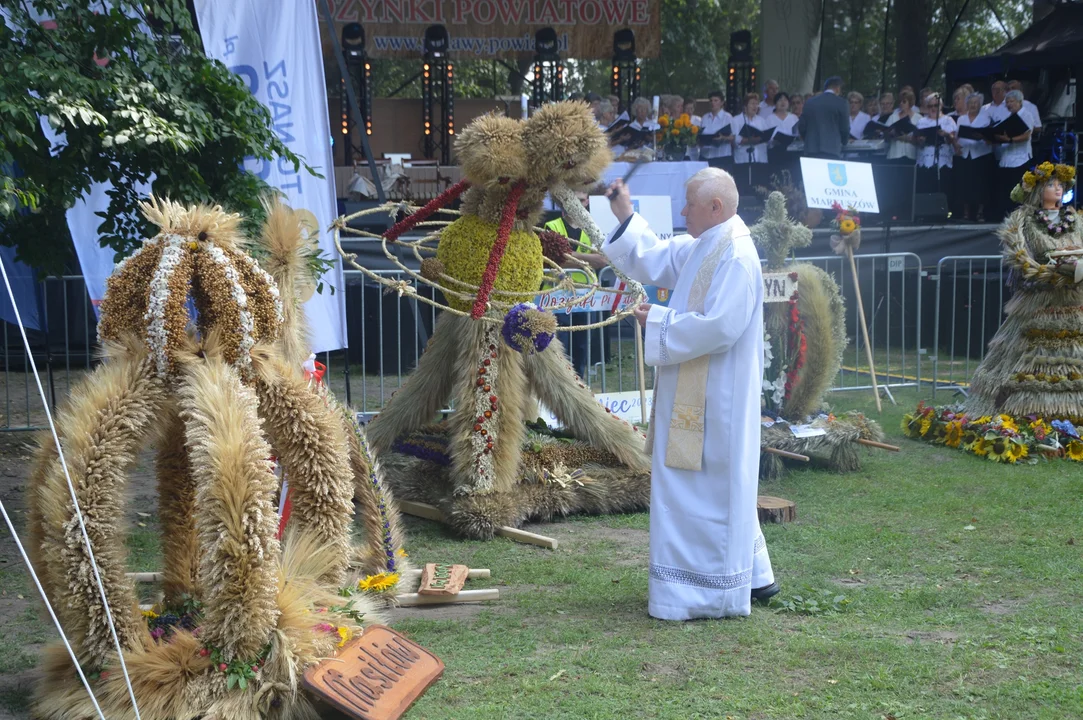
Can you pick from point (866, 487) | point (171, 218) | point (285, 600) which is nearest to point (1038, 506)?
point (866, 487)

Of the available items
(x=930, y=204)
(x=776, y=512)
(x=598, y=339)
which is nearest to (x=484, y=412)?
(x=776, y=512)

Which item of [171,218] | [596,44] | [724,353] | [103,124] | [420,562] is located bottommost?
[420,562]

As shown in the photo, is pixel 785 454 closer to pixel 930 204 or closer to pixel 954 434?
pixel 954 434

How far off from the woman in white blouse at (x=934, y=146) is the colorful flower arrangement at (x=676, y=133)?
3.12 metres

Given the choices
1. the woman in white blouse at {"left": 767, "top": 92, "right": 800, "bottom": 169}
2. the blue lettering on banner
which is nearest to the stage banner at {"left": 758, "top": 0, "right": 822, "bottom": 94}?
the woman in white blouse at {"left": 767, "top": 92, "right": 800, "bottom": 169}

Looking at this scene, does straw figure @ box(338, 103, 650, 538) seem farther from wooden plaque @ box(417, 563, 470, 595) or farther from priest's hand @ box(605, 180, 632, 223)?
wooden plaque @ box(417, 563, 470, 595)

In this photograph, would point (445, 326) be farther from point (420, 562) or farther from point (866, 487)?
point (866, 487)

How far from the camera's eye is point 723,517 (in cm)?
480

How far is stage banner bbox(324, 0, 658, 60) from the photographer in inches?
752

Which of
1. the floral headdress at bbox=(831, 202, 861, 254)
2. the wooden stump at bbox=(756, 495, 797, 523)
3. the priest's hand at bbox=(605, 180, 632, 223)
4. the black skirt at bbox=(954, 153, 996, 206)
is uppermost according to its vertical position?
the black skirt at bbox=(954, 153, 996, 206)

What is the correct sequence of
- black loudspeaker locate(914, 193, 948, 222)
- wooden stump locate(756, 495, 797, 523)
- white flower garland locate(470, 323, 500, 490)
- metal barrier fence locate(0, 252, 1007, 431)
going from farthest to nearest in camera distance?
black loudspeaker locate(914, 193, 948, 222), metal barrier fence locate(0, 252, 1007, 431), wooden stump locate(756, 495, 797, 523), white flower garland locate(470, 323, 500, 490)

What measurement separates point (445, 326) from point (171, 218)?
2.85 metres

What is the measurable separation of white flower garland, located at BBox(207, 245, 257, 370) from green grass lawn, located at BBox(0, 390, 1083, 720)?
4.73ft

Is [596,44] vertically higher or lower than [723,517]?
higher
